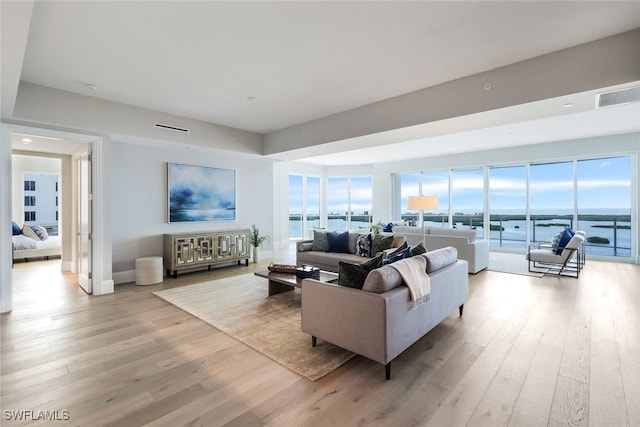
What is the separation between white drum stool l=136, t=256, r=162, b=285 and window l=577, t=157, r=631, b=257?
378 inches

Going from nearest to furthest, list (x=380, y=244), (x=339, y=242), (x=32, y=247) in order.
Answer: (x=380, y=244), (x=339, y=242), (x=32, y=247)

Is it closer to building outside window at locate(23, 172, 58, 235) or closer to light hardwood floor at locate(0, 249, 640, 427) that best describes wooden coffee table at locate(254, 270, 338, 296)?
light hardwood floor at locate(0, 249, 640, 427)

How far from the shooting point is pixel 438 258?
303cm

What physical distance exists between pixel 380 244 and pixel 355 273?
2530 millimetres

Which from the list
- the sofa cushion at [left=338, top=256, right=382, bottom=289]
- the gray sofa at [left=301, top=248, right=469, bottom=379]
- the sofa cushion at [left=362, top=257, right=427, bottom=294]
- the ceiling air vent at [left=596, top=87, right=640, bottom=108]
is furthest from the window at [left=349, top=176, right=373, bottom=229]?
the sofa cushion at [left=362, top=257, right=427, bottom=294]

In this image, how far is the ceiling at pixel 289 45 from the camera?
2365 millimetres

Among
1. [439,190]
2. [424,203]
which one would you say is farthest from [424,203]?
A: [439,190]

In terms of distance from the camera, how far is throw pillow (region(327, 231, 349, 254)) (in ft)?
18.1

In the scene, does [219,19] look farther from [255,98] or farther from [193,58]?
[255,98]

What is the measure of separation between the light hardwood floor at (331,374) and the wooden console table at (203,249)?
1724 mm

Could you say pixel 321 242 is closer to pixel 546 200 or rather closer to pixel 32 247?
pixel 546 200

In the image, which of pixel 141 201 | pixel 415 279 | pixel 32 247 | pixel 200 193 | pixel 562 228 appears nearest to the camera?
pixel 415 279

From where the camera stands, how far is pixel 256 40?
2.77m

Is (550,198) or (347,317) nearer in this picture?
(347,317)
